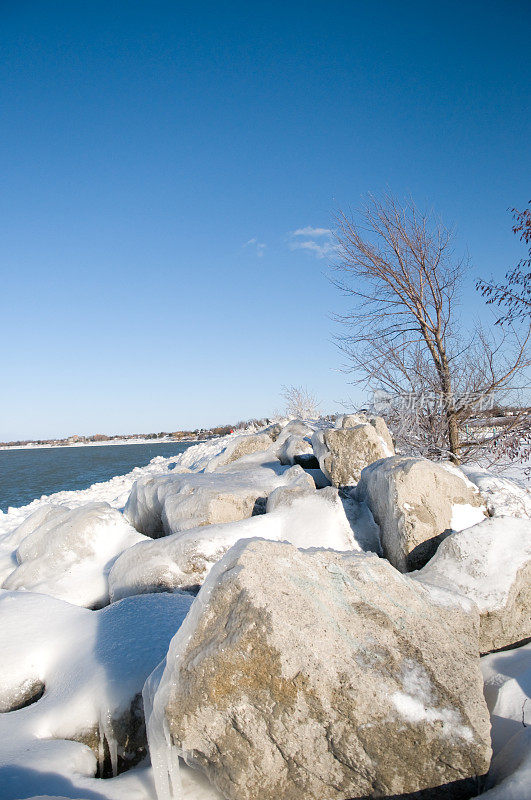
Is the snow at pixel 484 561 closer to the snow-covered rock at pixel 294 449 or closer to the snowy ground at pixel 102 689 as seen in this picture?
the snowy ground at pixel 102 689

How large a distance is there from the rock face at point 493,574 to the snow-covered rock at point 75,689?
1.88 metres

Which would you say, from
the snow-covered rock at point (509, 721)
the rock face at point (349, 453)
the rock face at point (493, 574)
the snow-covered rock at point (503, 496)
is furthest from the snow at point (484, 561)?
the rock face at point (349, 453)

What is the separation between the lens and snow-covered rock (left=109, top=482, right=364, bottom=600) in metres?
4.27

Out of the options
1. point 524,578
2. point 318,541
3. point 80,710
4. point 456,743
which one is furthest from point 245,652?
point 318,541

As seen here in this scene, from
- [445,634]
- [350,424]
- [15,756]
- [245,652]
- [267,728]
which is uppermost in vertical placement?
[350,424]

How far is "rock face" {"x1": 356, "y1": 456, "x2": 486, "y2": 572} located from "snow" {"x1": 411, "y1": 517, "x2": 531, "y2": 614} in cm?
41

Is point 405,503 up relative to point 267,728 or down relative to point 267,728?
up

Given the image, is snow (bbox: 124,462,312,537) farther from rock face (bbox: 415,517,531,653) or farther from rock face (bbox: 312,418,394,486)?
rock face (bbox: 415,517,531,653)

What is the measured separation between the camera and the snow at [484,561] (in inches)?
123

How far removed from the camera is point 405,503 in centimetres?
398

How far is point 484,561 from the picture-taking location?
3.32 meters

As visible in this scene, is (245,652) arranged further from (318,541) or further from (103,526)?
(103,526)

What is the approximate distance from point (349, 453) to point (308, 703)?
13.2ft

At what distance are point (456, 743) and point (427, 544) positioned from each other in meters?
2.07
